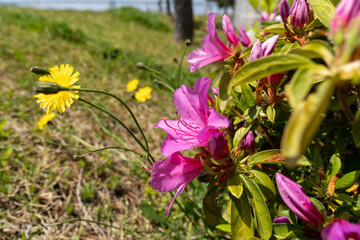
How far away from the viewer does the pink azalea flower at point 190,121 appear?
0.70 meters

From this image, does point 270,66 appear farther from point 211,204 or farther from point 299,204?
point 211,204

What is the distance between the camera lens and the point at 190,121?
80 cm

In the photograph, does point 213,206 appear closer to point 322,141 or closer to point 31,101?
point 322,141

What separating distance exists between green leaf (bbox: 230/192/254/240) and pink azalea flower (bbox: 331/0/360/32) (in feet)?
1.66

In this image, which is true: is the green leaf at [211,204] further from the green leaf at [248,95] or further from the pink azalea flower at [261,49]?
the pink azalea flower at [261,49]

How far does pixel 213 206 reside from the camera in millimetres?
803

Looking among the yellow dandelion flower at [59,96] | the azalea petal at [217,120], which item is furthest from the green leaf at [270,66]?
the yellow dandelion flower at [59,96]

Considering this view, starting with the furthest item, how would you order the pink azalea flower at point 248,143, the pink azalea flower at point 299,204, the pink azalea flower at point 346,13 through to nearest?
the pink azalea flower at point 248,143, the pink azalea flower at point 299,204, the pink azalea flower at point 346,13

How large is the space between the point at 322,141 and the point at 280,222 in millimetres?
685

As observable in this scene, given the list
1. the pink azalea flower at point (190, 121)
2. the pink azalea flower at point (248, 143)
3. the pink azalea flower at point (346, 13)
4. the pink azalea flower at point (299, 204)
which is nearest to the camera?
the pink azalea flower at point (346, 13)

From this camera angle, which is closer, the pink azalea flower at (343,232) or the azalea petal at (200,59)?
the pink azalea flower at (343,232)

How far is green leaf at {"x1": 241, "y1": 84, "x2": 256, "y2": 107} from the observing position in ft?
2.56

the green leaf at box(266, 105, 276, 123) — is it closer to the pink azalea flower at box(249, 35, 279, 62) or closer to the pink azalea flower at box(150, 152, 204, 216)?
the pink azalea flower at box(249, 35, 279, 62)

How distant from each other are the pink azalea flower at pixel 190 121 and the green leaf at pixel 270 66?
18 centimetres
